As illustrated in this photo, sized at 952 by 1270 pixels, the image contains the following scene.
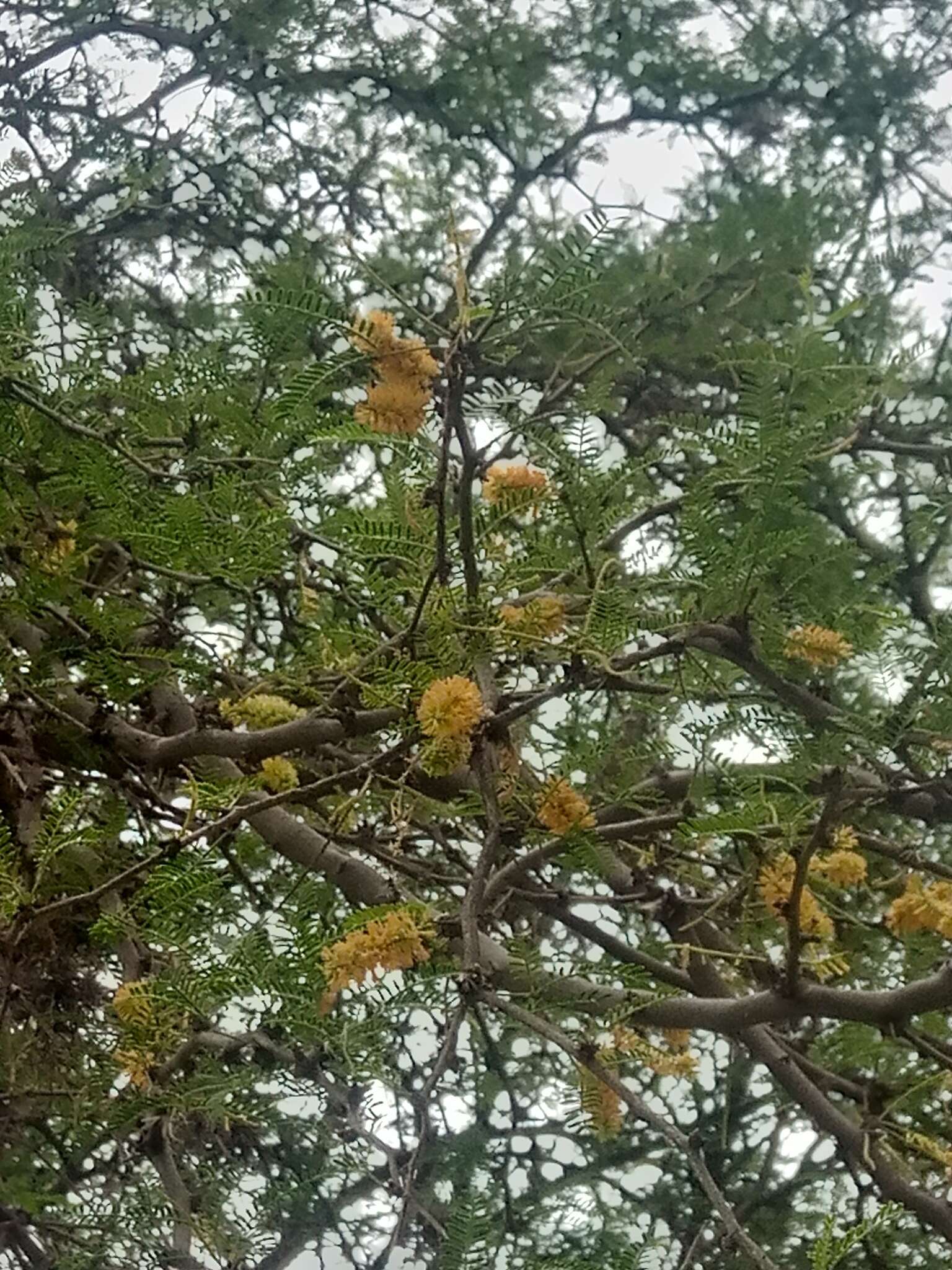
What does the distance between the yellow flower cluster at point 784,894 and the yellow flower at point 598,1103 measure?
4.0 inches

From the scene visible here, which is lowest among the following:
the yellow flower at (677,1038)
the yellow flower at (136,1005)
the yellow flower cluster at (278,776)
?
the yellow flower at (136,1005)

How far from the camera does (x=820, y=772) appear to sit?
0.43 metres

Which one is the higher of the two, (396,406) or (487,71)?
(487,71)

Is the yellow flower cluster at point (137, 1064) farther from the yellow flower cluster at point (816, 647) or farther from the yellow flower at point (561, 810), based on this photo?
the yellow flower cluster at point (816, 647)

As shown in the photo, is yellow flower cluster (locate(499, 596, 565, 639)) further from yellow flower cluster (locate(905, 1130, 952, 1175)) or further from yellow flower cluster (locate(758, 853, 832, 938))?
yellow flower cluster (locate(905, 1130, 952, 1175))

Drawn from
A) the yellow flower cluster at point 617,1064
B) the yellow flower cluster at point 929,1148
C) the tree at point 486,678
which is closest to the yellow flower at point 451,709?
the tree at point 486,678

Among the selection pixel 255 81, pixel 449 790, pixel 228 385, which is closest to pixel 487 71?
pixel 255 81

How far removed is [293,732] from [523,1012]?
22 cm

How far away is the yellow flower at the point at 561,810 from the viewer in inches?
18.5

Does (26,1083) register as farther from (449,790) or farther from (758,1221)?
(758,1221)

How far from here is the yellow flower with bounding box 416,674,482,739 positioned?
416mm

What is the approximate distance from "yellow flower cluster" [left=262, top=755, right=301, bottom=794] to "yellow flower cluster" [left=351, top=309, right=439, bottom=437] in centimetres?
21

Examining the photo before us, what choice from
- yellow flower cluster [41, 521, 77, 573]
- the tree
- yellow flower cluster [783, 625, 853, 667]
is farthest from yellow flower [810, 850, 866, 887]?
yellow flower cluster [41, 521, 77, 573]

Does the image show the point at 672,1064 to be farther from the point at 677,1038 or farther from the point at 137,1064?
the point at 137,1064
